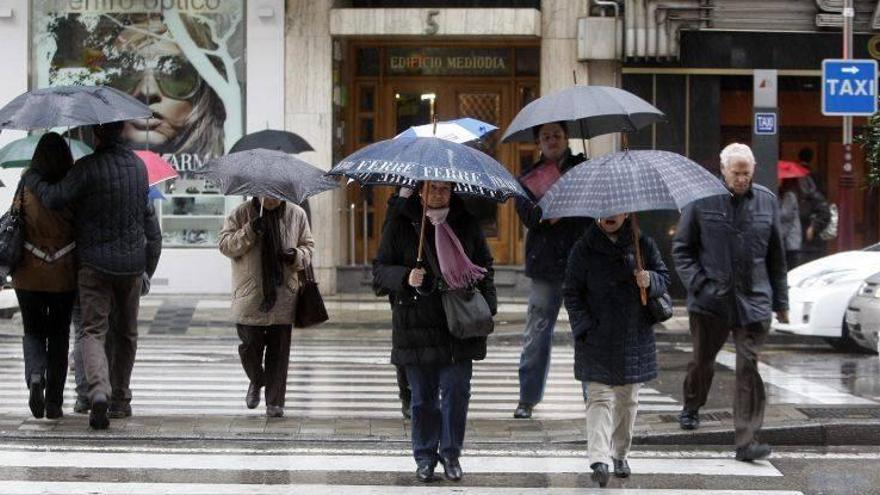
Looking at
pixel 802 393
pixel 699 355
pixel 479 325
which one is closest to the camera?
pixel 479 325

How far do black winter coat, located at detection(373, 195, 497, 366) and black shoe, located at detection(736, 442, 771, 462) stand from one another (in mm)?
1871

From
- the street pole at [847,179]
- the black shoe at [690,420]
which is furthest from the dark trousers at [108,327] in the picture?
the street pole at [847,179]

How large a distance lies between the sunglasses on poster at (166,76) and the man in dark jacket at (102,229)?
42.9ft

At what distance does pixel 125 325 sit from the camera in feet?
37.7

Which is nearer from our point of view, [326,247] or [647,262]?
[647,262]

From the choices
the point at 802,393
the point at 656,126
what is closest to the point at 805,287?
the point at 802,393

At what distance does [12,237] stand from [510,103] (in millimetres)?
14729

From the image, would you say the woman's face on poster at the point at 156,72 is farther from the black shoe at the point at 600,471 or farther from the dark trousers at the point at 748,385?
the black shoe at the point at 600,471

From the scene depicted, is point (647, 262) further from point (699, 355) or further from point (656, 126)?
point (656, 126)

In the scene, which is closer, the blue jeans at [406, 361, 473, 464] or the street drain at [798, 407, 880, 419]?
the blue jeans at [406, 361, 473, 464]

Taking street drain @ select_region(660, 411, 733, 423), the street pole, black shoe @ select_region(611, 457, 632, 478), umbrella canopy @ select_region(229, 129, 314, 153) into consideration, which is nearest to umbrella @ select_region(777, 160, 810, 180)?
the street pole

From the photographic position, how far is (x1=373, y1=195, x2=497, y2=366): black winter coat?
30.5 ft

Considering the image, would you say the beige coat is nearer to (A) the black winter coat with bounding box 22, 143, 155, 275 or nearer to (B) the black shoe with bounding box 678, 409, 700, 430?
(A) the black winter coat with bounding box 22, 143, 155, 275

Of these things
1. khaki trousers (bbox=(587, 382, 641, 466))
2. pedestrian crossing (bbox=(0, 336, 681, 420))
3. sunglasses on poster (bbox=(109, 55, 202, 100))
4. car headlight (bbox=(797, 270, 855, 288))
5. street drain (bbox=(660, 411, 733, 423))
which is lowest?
pedestrian crossing (bbox=(0, 336, 681, 420))
